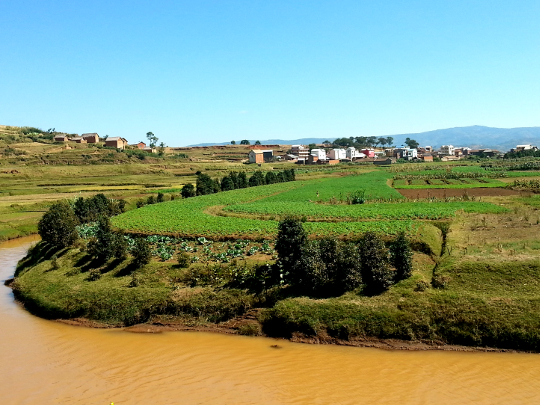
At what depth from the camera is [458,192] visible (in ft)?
173

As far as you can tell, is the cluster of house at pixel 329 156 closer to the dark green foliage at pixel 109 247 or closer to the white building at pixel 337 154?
the white building at pixel 337 154

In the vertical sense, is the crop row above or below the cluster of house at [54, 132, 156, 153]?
below

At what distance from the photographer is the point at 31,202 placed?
183ft

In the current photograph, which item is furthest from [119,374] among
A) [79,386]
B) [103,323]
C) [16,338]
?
[16,338]

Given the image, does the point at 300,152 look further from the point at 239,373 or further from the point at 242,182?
the point at 239,373

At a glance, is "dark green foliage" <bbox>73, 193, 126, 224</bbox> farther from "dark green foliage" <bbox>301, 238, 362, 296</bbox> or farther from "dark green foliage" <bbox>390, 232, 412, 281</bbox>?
"dark green foliage" <bbox>390, 232, 412, 281</bbox>

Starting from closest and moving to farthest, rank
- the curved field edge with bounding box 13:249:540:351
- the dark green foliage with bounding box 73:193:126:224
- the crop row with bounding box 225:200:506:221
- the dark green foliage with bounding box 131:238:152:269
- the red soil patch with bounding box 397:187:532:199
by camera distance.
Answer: the curved field edge with bounding box 13:249:540:351
the dark green foliage with bounding box 131:238:152:269
the crop row with bounding box 225:200:506:221
the dark green foliage with bounding box 73:193:126:224
the red soil patch with bounding box 397:187:532:199

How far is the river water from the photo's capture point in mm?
14523

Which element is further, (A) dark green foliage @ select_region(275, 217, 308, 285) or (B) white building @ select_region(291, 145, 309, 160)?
(B) white building @ select_region(291, 145, 309, 160)

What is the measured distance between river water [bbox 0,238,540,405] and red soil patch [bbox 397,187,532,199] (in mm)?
34152

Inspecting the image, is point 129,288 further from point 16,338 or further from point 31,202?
point 31,202

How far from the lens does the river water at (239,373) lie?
14.5 m

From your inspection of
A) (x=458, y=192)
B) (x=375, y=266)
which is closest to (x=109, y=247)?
(x=375, y=266)

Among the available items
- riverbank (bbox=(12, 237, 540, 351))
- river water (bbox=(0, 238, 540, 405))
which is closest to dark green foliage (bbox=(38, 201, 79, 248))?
riverbank (bbox=(12, 237, 540, 351))
